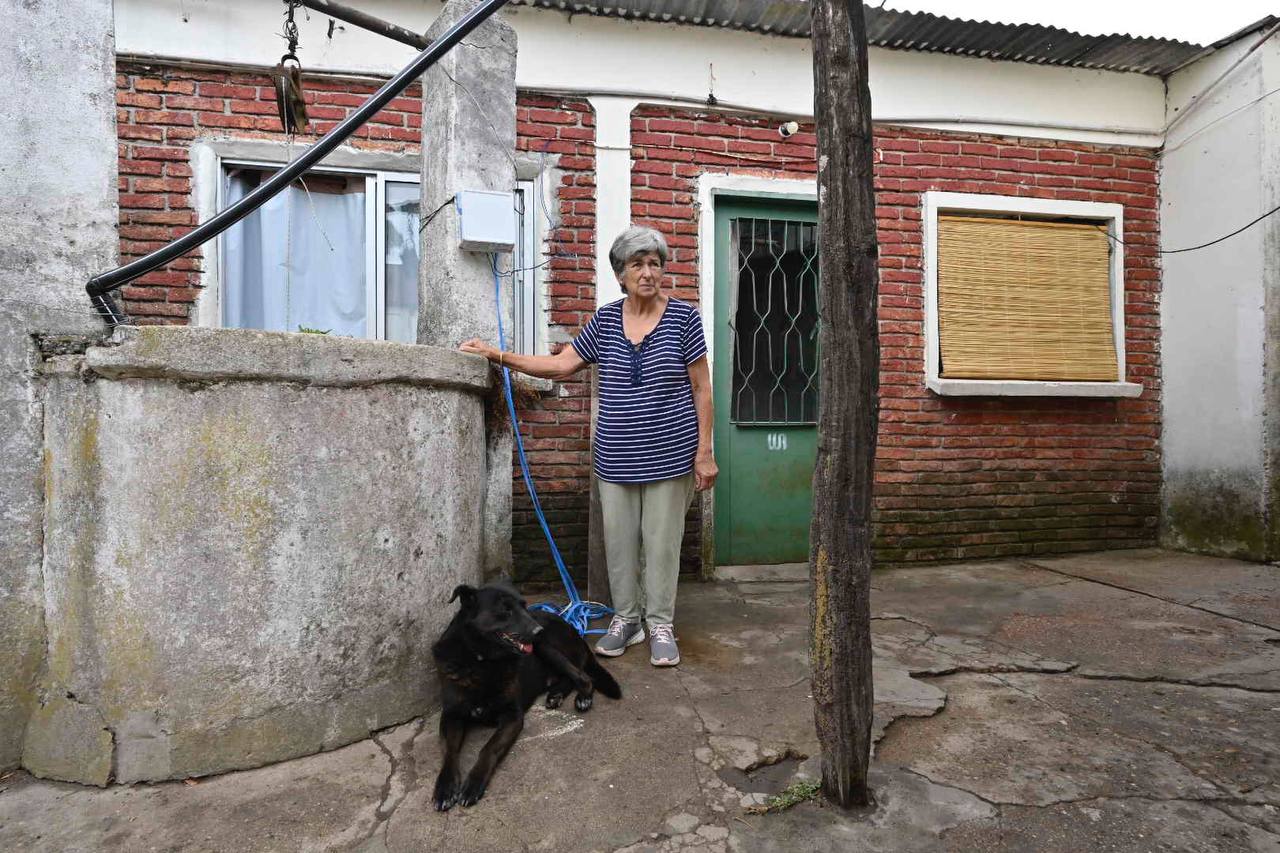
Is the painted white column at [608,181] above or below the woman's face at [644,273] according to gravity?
above

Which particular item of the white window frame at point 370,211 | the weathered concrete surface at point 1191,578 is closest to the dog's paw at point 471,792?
the white window frame at point 370,211

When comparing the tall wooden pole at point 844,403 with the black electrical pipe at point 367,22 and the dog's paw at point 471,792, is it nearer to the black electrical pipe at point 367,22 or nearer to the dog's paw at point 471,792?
the dog's paw at point 471,792

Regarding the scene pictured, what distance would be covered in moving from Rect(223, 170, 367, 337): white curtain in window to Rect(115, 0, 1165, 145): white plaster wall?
0.81 metres

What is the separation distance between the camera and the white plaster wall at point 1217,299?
490 cm

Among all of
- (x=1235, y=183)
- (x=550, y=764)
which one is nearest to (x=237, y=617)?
(x=550, y=764)

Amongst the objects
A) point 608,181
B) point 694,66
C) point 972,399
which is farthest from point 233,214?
point 972,399

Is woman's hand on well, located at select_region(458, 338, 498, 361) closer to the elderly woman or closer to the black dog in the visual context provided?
the elderly woman

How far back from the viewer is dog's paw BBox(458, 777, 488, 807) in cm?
206

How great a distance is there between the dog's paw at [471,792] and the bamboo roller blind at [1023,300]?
426 centimetres

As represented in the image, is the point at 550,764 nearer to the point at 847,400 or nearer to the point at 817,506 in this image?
the point at 817,506

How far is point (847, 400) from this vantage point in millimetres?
1952

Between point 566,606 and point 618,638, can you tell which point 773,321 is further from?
point 618,638

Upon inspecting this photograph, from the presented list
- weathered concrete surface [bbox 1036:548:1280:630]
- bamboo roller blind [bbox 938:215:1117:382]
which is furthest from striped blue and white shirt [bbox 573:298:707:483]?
weathered concrete surface [bbox 1036:548:1280:630]

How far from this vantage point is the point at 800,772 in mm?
2205
